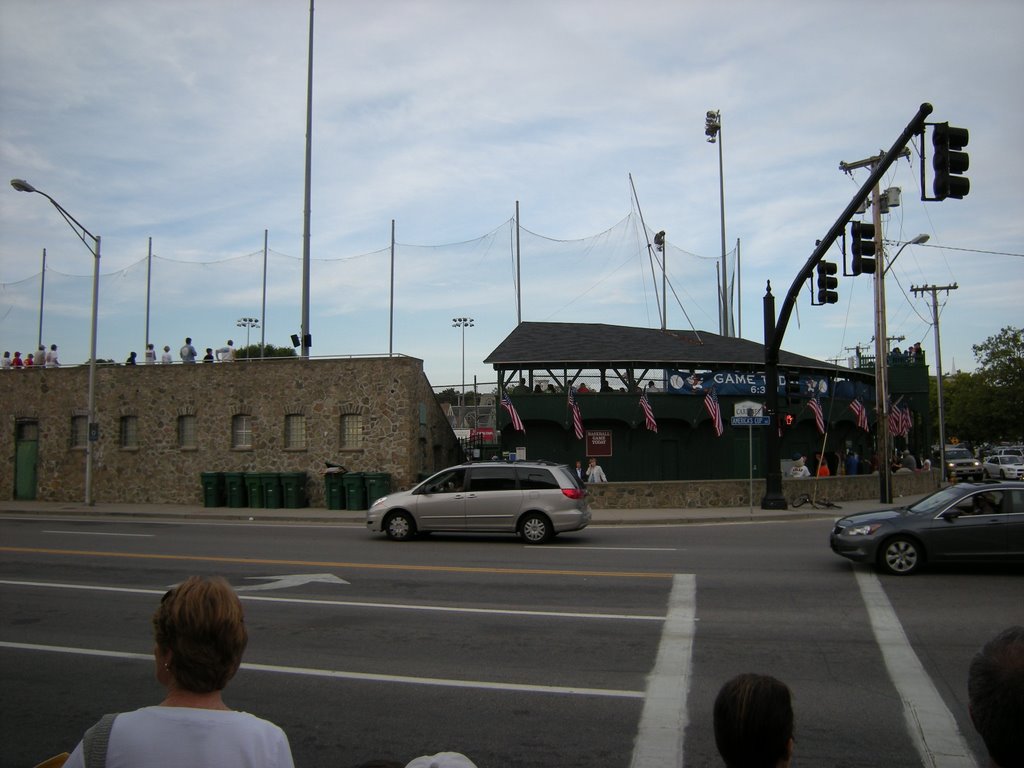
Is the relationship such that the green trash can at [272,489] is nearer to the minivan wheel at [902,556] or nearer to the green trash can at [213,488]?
the green trash can at [213,488]

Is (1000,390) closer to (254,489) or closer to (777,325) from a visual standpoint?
(777,325)

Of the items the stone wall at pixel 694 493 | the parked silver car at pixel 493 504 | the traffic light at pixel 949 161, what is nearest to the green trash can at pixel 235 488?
the parked silver car at pixel 493 504

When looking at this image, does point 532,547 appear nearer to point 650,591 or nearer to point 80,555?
point 650,591

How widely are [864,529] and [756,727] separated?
11.3 m

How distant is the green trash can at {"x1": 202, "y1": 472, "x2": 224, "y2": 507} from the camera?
27.0 m

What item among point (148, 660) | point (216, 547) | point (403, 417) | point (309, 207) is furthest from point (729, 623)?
point (309, 207)

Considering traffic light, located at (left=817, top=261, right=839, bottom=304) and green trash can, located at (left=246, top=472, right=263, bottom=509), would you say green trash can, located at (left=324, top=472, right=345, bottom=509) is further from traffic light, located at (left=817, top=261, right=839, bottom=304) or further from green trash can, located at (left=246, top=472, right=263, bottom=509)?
traffic light, located at (left=817, top=261, right=839, bottom=304)

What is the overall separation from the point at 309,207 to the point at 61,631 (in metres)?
22.9

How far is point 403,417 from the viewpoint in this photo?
1059 inches

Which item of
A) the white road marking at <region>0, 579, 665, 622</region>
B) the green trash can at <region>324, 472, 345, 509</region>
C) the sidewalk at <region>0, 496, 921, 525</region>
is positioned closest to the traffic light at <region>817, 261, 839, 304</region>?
the sidewalk at <region>0, 496, 921, 525</region>

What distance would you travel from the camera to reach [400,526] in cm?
1767

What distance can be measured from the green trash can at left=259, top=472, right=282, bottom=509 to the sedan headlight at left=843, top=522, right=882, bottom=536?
18.2m

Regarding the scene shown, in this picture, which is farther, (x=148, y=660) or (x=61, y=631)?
(x=61, y=631)

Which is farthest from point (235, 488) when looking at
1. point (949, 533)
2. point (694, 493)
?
point (949, 533)
